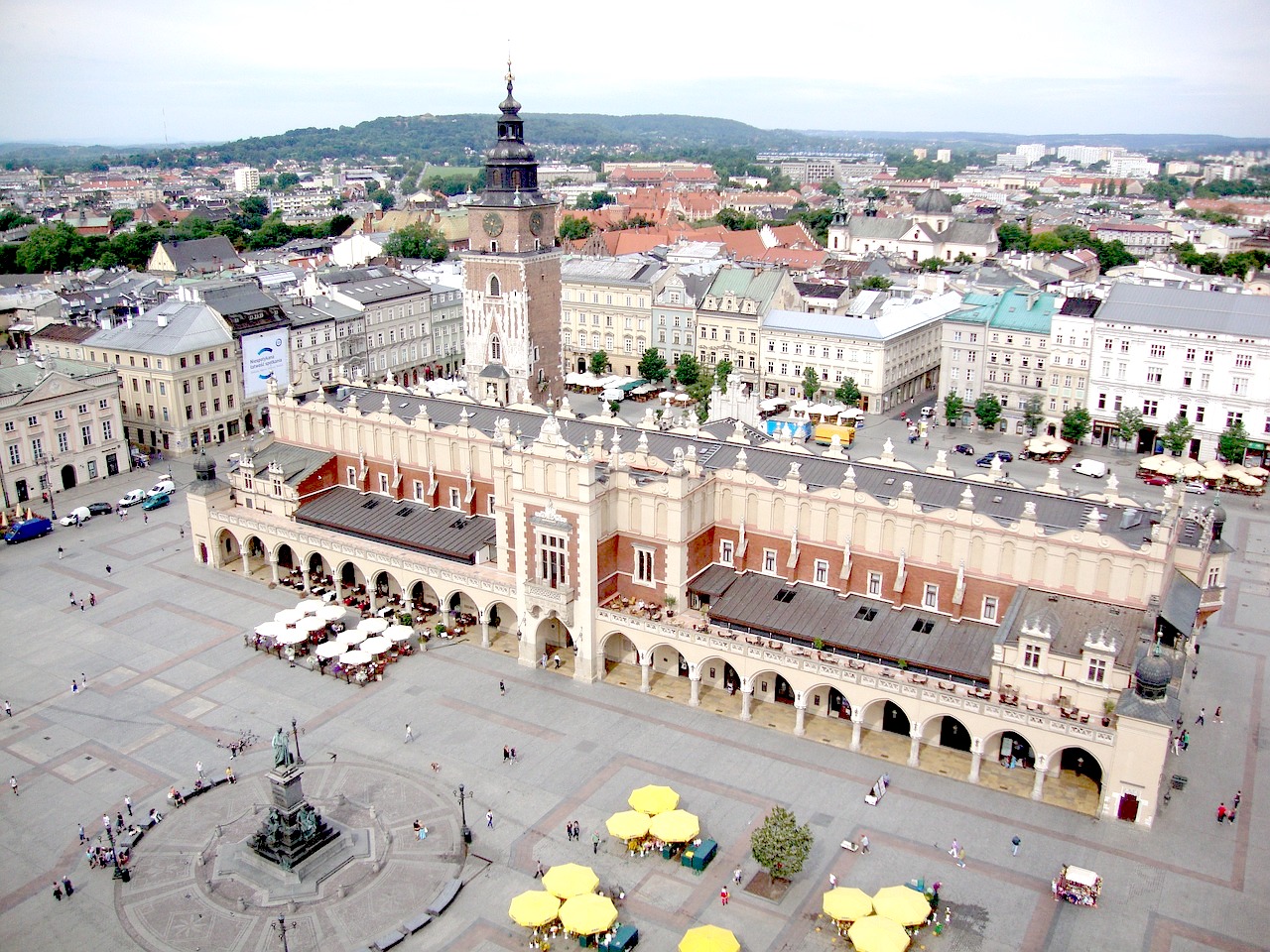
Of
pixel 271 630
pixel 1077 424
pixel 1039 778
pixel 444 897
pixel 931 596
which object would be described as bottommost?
pixel 444 897

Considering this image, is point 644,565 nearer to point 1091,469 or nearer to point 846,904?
point 846,904

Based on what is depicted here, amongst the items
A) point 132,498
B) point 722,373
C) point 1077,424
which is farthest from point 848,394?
point 132,498

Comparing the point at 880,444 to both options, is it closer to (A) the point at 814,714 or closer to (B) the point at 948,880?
(A) the point at 814,714

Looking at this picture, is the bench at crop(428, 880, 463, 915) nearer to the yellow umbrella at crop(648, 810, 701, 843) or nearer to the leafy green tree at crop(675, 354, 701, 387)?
the yellow umbrella at crop(648, 810, 701, 843)

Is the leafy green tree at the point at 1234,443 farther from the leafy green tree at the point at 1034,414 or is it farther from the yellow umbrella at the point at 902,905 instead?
the yellow umbrella at the point at 902,905

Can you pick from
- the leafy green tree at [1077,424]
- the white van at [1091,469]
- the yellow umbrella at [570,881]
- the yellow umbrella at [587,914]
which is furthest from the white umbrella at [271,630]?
the leafy green tree at [1077,424]
